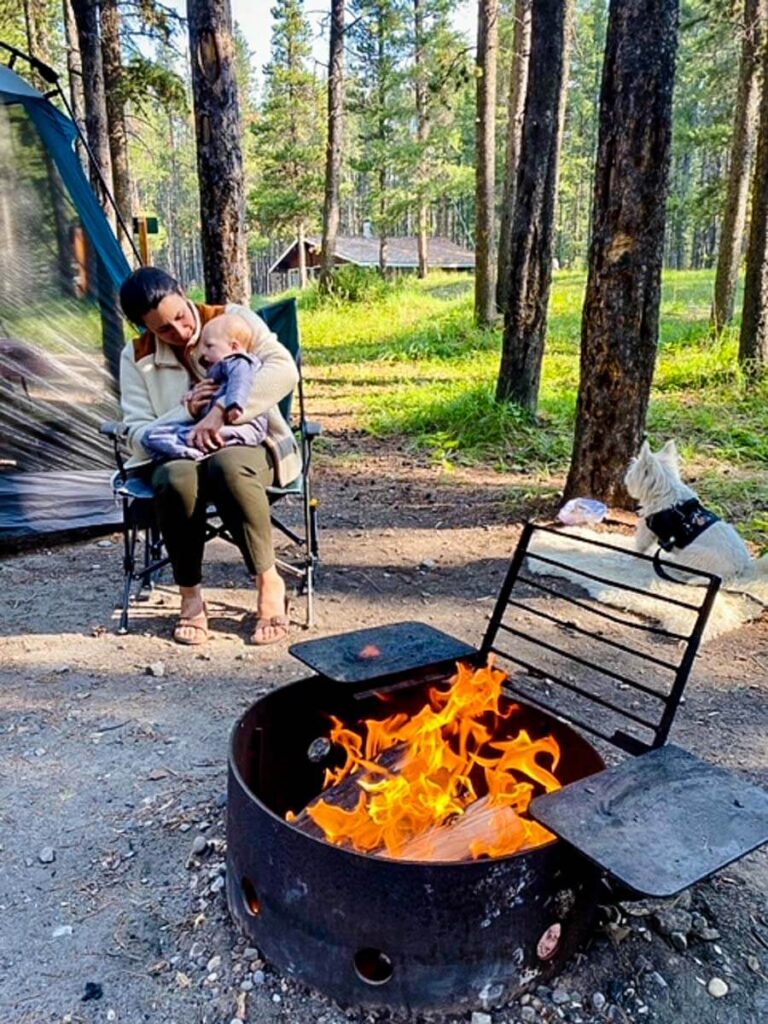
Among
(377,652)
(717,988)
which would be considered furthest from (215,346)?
(717,988)

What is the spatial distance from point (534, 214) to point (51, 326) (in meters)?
3.08

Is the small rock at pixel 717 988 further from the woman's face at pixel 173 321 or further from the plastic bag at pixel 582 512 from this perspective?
the plastic bag at pixel 582 512

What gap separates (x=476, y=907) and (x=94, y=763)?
1236 mm

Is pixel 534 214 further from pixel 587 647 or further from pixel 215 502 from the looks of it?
pixel 215 502

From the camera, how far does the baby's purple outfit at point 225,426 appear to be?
2.52 m

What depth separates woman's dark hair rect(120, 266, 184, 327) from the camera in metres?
2.44

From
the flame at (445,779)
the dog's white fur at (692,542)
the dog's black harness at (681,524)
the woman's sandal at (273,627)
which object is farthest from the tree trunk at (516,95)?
the flame at (445,779)

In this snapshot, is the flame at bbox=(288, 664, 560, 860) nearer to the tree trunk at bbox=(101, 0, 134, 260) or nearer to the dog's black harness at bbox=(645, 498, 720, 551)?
the dog's black harness at bbox=(645, 498, 720, 551)

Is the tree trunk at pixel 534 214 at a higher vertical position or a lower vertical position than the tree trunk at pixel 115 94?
lower

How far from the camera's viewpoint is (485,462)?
16.1 ft

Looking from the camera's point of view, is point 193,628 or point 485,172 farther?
point 485,172

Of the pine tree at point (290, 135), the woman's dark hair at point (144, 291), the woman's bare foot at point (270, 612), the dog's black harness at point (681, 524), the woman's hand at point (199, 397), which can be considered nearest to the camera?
the woman's dark hair at point (144, 291)

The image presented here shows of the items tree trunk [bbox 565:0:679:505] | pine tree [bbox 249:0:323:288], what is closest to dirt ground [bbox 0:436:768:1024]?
tree trunk [bbox 565:0:679:505]

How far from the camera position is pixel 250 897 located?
4.55 ft
